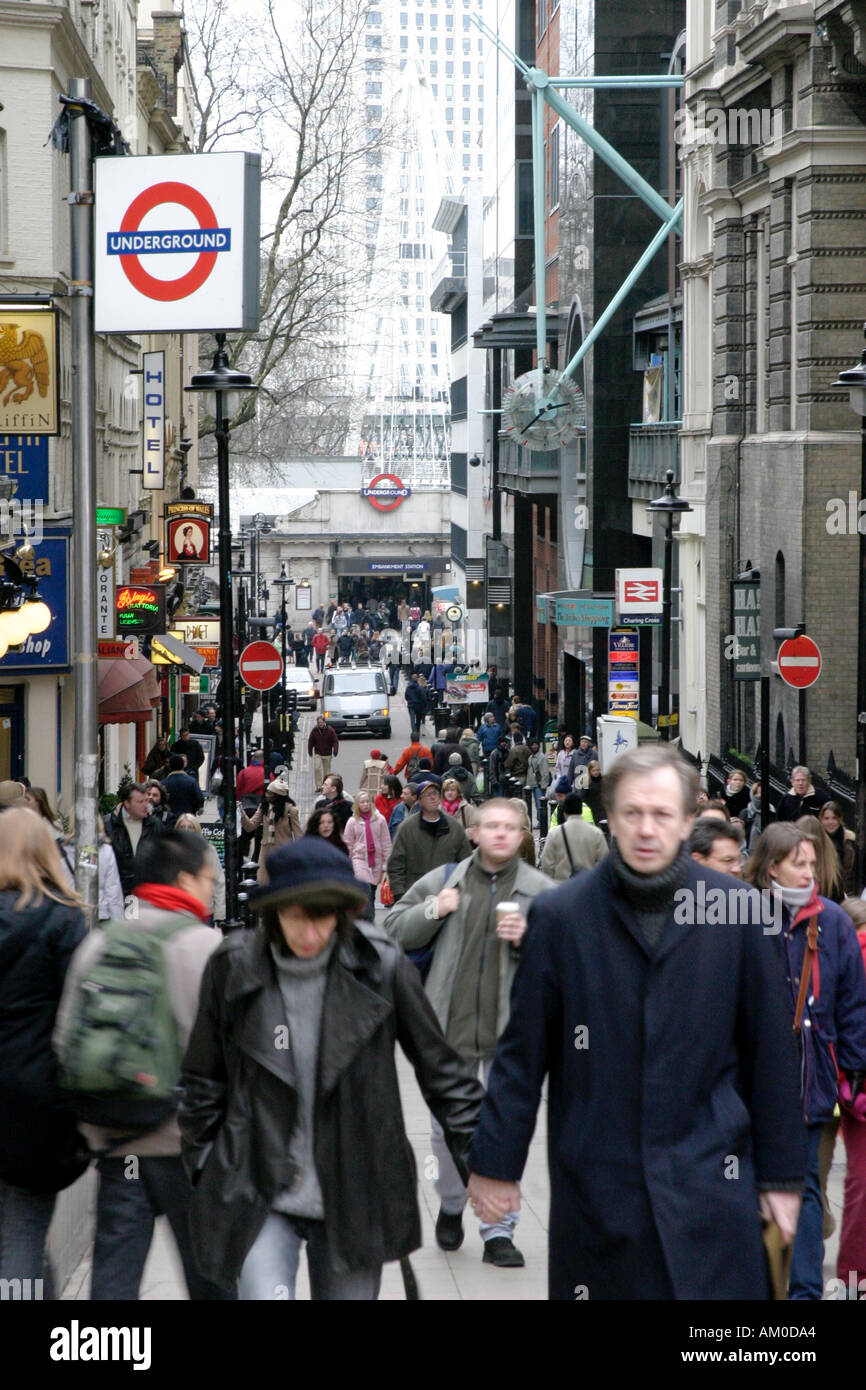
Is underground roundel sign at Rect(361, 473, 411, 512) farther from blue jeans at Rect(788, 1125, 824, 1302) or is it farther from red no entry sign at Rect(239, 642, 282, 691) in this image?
blue jeans at Rect(788, 1125, 824, 1302)

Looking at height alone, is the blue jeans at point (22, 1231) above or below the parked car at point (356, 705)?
above

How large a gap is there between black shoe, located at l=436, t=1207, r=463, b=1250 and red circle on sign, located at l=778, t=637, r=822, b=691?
11981mm

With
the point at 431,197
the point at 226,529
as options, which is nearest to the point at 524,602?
the point at 226,529

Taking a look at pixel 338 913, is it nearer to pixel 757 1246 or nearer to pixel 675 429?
pixel 757 1246

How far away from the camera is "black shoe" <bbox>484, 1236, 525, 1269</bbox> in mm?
7199

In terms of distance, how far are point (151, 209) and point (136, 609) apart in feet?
57.4

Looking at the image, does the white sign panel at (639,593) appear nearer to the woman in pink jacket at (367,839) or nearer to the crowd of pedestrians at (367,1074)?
the woman in pink jacket at (367,839)

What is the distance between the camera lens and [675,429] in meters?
33.0

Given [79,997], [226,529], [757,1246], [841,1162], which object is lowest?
[841,1162]

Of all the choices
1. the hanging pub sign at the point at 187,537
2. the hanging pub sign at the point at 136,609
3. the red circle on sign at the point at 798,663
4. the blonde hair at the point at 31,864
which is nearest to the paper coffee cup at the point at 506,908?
the blonde hair at the point at 31,864

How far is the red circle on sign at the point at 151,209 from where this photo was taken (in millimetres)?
11922

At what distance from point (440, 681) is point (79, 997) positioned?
47982 mm

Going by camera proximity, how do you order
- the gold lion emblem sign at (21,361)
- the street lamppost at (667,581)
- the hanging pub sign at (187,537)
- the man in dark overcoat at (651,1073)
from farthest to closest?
1. the hanging pub sign at (187,537)
2. the street lamppost at (667,581)
3. the gold lion emblem sign at (21,361)
4. the man in dark overcoat at (651,1073)

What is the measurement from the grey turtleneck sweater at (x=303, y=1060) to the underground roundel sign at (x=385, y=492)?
99.0 metres
